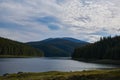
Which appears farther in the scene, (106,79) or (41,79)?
(41,79)

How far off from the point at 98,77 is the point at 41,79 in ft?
35.6

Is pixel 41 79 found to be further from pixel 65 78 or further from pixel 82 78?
pixel 82 78

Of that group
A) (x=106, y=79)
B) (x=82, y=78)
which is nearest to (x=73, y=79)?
(x=82, y=78)

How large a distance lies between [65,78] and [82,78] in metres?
3.82

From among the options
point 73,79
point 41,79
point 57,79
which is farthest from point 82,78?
point 41,79

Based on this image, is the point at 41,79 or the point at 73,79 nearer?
the point at 73,79

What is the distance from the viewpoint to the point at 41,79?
51.2m

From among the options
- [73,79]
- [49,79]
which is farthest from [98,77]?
[49,79]

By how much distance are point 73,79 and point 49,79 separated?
188 inches

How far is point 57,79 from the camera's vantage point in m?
49.3

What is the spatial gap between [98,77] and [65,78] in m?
6.02

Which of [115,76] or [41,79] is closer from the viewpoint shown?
[115,76]

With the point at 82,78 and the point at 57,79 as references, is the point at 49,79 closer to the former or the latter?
the point at 57,79

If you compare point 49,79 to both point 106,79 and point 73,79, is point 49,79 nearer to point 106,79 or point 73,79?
point 73,79
